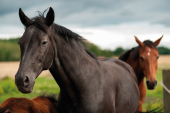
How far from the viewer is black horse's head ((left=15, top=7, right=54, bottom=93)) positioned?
6.19 ft

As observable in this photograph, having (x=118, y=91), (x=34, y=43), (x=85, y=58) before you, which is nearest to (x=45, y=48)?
(x=34, y=43)

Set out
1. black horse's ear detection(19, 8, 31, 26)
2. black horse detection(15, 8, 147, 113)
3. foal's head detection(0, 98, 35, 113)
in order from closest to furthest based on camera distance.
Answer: black horse detection(15, 8, 147, 113) → black horse's ear detection(19, 8, 31, 26) → foal's head detection(0, 98, 35, 113)

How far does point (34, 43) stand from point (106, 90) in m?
1.20

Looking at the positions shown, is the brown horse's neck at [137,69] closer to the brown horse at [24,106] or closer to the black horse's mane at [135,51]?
the black horse's mane at [135,51]

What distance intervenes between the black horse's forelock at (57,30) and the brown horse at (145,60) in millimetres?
2371

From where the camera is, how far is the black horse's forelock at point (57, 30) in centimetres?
214

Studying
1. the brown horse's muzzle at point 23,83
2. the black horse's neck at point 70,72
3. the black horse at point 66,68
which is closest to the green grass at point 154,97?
the black horse at point 66,68

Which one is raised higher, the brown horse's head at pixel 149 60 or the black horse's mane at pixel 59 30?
the black horse's mane at pixel 59 30

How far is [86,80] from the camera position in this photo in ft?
7.93

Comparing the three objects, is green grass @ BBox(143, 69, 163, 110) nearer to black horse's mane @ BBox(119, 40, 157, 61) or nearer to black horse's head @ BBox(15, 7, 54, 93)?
black horse's mane @ BBox(119, 40, 157, 61)

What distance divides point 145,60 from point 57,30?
9.64 feet

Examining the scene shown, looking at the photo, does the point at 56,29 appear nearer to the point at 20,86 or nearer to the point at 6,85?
the point at 20,86

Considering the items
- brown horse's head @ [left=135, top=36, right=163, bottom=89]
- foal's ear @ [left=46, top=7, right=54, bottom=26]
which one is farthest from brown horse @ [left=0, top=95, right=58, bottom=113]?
brown horse's head @ [left=135, top=36, right=163, bottom=89]

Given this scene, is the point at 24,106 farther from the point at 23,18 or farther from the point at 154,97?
the point at 154,97
